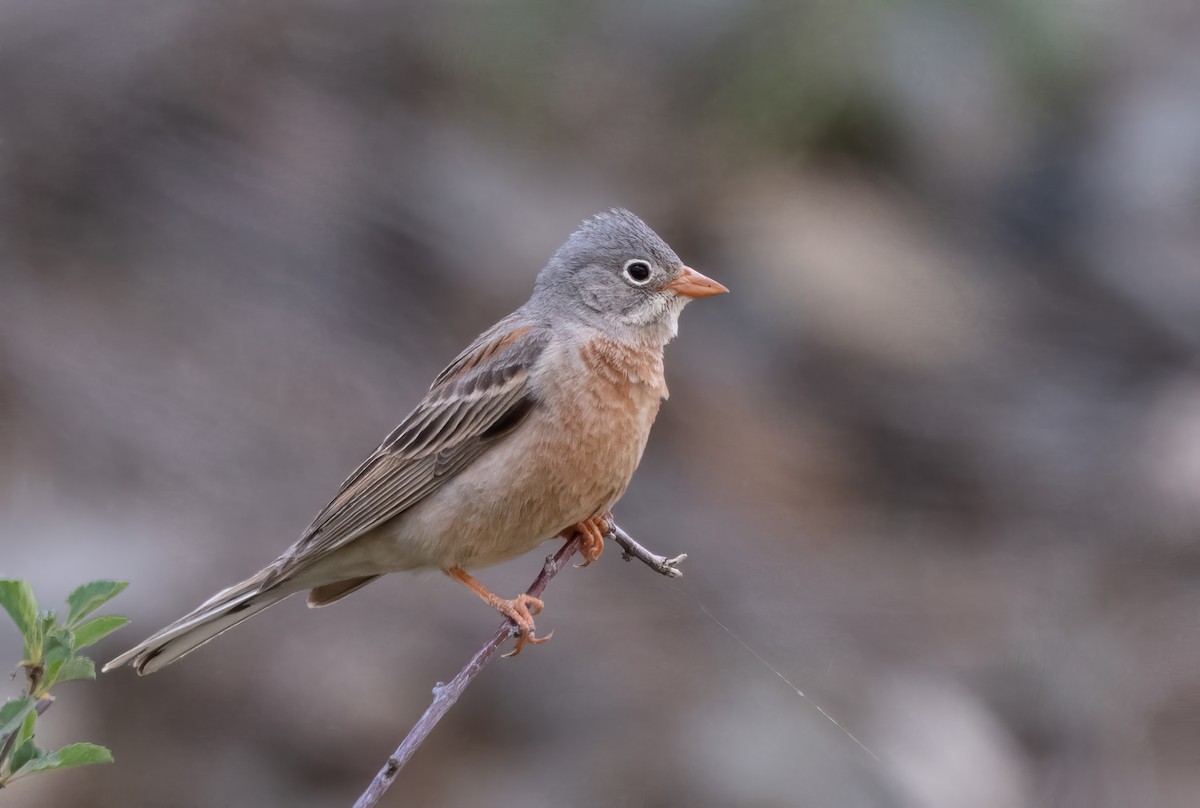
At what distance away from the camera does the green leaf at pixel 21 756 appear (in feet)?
7.18

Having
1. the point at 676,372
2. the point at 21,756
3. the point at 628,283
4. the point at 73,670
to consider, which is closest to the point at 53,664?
the point at 73,670

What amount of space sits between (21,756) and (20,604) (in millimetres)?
267

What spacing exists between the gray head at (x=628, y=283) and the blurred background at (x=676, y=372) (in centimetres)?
352

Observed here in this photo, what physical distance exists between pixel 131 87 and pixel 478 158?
8.43ft

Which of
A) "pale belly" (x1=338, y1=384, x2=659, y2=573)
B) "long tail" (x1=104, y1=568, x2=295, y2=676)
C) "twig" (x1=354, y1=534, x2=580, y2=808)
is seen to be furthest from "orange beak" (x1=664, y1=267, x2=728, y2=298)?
"long tail" (x1=104, y1=568, x2=295, y2=676)

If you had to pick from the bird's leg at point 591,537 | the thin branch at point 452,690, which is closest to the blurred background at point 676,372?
the bird's leg at point 591,537

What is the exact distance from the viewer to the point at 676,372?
981cm

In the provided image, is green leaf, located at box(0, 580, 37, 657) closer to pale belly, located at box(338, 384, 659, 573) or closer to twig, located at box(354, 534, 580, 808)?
twig, located at box(354, 534, 580, 808)

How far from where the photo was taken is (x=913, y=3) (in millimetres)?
9914

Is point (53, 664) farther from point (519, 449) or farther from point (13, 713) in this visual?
point (519, 449)

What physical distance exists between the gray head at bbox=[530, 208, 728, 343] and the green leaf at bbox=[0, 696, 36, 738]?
2.83 m

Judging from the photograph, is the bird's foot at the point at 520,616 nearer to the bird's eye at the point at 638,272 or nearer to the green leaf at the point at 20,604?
the bird's eye at the point at 638,272

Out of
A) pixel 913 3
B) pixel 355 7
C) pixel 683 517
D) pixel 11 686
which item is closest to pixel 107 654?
pixel 11 686

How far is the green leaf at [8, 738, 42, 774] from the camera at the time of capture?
219 cm
